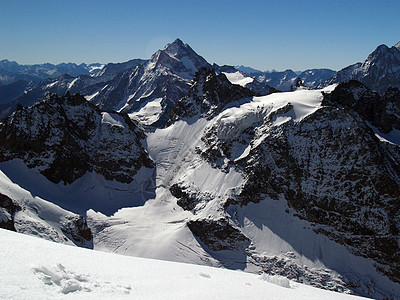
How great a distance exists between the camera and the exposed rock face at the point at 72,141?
83.9 metres

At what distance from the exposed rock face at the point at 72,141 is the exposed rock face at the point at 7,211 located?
20964mm

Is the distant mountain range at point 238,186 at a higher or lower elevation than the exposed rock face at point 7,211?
higher

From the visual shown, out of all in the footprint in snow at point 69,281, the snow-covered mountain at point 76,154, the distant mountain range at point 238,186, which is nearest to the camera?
the footprint in snow at point 69,281

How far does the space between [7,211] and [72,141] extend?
129 ft

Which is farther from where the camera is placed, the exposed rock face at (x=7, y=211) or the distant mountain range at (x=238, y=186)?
the distant mountain range at (x=238, y=186)

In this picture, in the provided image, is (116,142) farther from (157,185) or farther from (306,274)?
(306,274)

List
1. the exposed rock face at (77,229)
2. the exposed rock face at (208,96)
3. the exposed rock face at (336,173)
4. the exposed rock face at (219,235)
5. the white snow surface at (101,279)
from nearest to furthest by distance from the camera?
1. the white snow surface at (101,279)
2. the exposed rock face at (336,173)
3. the exposed rock face at (77,229)
4. the exposed rock face at (219,235)
5. the exposed rock face at (208,96)

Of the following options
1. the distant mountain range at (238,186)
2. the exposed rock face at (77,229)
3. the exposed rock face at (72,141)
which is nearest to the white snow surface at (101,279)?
the distant mountain range at (238,186)

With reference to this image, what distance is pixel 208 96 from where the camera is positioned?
111750 millimetres

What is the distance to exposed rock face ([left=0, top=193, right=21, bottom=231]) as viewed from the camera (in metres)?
53.6

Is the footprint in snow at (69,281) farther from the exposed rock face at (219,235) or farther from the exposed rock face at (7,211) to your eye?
the exposed rock face at (219,235)

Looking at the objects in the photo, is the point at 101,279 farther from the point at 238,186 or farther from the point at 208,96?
the point at 208,96

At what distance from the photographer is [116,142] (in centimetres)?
10069

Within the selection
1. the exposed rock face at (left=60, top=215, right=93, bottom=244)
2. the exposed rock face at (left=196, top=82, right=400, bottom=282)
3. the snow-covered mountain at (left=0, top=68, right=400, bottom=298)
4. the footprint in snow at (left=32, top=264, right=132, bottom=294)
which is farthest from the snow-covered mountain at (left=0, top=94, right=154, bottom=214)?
the footprint in snow at (left=32, top=264, right=132, bottom=294)
